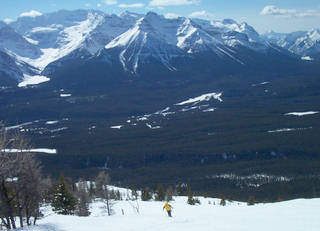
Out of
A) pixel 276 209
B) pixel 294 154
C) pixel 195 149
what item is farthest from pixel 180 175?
pixel 276 209

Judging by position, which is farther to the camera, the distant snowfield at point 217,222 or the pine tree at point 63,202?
the pine tree at point 63,202

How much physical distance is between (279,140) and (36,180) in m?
162

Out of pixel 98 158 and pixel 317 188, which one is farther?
pixel 98 158

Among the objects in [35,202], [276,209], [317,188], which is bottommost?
[317,188]

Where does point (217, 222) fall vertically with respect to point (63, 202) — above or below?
below

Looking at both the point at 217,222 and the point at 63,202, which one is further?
the point at 63,202

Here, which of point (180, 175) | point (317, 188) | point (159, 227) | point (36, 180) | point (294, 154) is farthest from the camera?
point (294, 154)

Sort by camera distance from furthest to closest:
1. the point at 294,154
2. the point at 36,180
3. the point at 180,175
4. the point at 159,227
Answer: the point at 294,154
the point at 180,175
the point at 36,180
the point at 159,227

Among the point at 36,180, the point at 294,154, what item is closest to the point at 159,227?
the point at 36,180

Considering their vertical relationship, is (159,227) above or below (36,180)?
below

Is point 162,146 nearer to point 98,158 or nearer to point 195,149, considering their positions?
point 195,149

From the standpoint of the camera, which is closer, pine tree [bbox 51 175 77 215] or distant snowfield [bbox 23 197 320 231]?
distant snowfield [bbox 23 197 320 231]

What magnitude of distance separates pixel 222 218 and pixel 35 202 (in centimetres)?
1661

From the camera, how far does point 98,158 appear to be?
184000 millimetres
